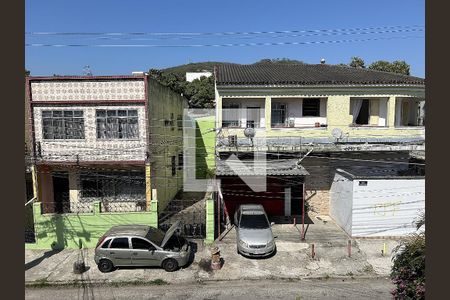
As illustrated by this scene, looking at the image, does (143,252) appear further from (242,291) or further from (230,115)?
(230,115)

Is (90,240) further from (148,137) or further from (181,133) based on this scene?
(181,133)

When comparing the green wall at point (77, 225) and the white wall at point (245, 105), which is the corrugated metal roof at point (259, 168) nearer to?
the white wall at point (245, 105)

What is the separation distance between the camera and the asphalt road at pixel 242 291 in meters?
11.4

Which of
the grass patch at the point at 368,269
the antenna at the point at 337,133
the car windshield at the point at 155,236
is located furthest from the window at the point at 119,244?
the antenna at the point at 337,133

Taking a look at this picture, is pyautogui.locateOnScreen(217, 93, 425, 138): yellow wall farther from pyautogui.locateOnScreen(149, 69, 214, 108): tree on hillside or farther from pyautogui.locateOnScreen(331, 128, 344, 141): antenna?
pyautogui.locateOnScreen(149, 69, 214, 108): tree on hillside

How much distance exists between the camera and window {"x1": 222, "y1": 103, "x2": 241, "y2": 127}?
19.4 metres

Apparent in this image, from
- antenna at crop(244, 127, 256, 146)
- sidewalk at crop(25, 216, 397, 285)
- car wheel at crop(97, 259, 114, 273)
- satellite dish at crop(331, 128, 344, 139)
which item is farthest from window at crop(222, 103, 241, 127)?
car wheel at crop(97, 259, 114, 273)

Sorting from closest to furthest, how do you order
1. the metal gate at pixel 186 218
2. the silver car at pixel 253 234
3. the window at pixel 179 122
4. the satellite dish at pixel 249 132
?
the silver car at pixel 253 234, the metal gate at pixel 186 218, the satellite dish at pixel 249 132, the window at pixel 179 122

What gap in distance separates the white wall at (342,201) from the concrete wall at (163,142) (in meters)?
9.72

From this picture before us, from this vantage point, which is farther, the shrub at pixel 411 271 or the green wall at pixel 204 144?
the green wall at pixel 204 144

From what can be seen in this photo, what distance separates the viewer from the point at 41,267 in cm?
1339

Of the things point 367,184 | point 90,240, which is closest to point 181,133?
point 90,240

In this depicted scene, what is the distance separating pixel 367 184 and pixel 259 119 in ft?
22.7

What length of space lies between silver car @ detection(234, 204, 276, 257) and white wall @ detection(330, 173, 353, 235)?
444cm
